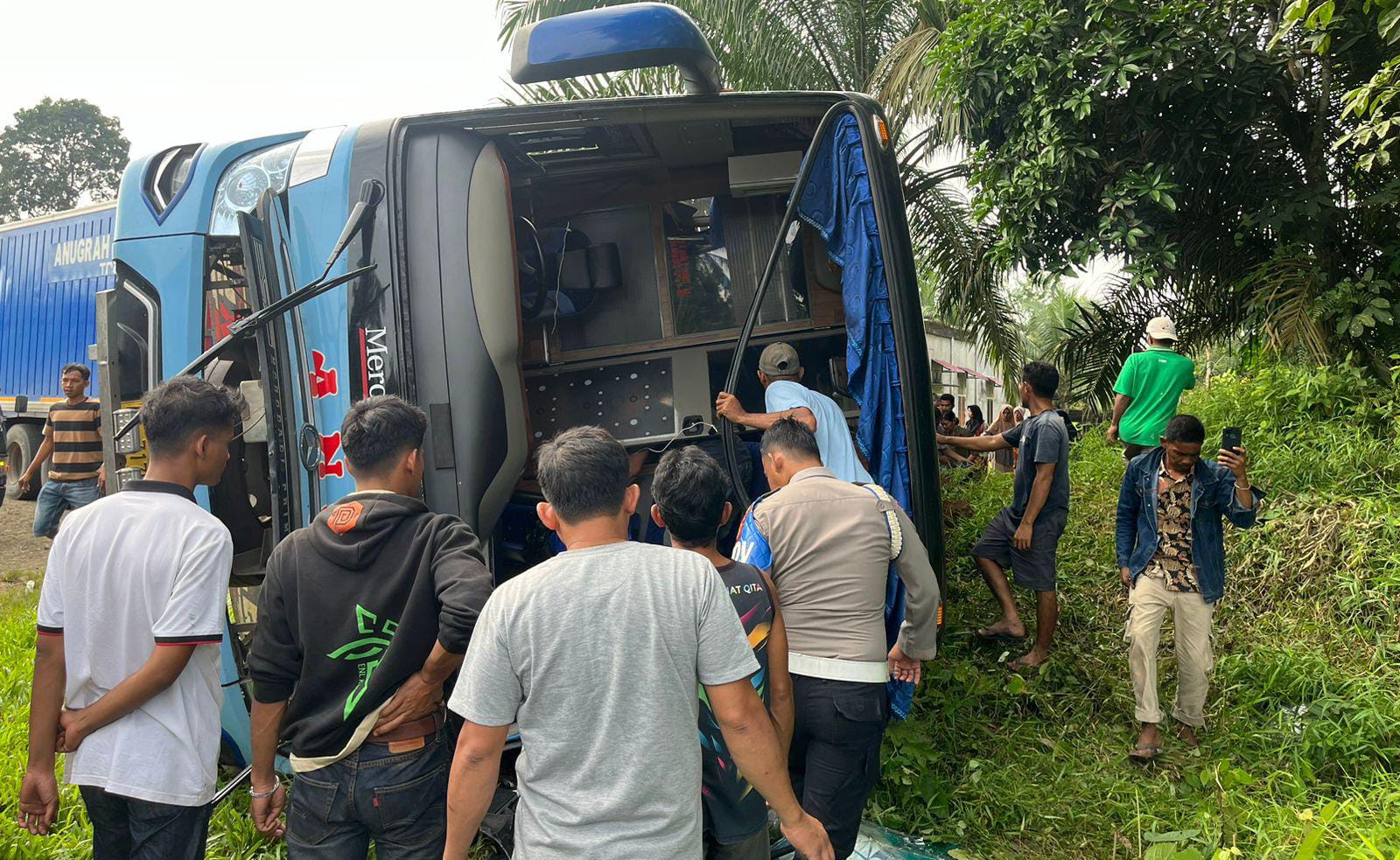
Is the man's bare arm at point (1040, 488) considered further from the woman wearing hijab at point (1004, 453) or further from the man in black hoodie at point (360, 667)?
the woman wearing hijab at point (1004, 453)

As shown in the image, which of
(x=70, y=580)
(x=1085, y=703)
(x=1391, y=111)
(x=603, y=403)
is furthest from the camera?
(x=1391, y=111)

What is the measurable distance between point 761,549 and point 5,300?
1277cm

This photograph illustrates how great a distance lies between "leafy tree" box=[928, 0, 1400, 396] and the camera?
219 inches

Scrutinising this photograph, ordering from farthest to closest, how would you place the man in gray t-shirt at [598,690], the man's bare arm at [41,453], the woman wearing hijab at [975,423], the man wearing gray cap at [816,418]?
the woman wearing hijab at [975,423], the man's bare arm at [41,453], the man wearing gray cap at [816,418], the man in gray t-shirt at [598,690]

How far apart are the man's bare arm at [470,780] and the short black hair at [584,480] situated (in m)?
0.42

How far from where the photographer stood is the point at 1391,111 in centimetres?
504

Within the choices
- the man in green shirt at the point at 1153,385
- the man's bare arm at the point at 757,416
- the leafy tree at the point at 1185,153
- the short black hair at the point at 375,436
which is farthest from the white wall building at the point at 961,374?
the short black hair at the point at 375,436

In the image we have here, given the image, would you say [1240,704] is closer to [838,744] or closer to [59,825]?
[838,744]

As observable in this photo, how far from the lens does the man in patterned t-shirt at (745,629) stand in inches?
88.3

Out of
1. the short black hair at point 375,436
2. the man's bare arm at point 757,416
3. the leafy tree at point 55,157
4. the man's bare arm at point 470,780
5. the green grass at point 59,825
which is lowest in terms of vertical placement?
the green grass at point 59,825

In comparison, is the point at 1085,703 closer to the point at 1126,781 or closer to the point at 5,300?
the point at 1126,781

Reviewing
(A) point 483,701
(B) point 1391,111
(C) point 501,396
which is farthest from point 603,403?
(B) point 1391,111

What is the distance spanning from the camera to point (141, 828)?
217 centimetres

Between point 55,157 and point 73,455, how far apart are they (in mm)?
29032
